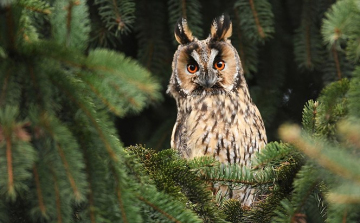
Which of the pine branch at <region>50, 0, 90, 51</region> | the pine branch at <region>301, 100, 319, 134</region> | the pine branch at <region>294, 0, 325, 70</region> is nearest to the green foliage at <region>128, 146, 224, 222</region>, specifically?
the pine branch at <region>301, 100, 319, 134</region>

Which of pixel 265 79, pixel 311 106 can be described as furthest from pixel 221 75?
pixel 311 106

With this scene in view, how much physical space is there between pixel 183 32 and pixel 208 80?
0.92 feet

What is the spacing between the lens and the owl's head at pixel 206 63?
10.2ft

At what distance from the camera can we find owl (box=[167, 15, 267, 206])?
295 centimetres

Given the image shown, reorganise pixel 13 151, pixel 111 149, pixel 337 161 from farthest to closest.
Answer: pixel 111 149 < pixel 13 151 < pixel 337 161

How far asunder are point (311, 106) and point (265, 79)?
188 centimetres

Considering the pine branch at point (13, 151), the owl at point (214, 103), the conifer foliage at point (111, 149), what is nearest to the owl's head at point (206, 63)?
the owl at point (214, 103)

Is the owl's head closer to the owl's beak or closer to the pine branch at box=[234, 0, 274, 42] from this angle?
the owl's beak

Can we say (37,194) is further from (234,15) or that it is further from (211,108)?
(234,15)

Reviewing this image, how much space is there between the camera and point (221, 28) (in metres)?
3.16

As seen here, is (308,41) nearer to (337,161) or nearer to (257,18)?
(257,18)

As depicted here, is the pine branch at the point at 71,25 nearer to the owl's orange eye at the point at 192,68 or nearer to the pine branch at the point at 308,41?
the owl's orange eye at the point at 192,68

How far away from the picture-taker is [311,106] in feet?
5.61

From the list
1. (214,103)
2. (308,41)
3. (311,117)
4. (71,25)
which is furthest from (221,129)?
(71,25)
